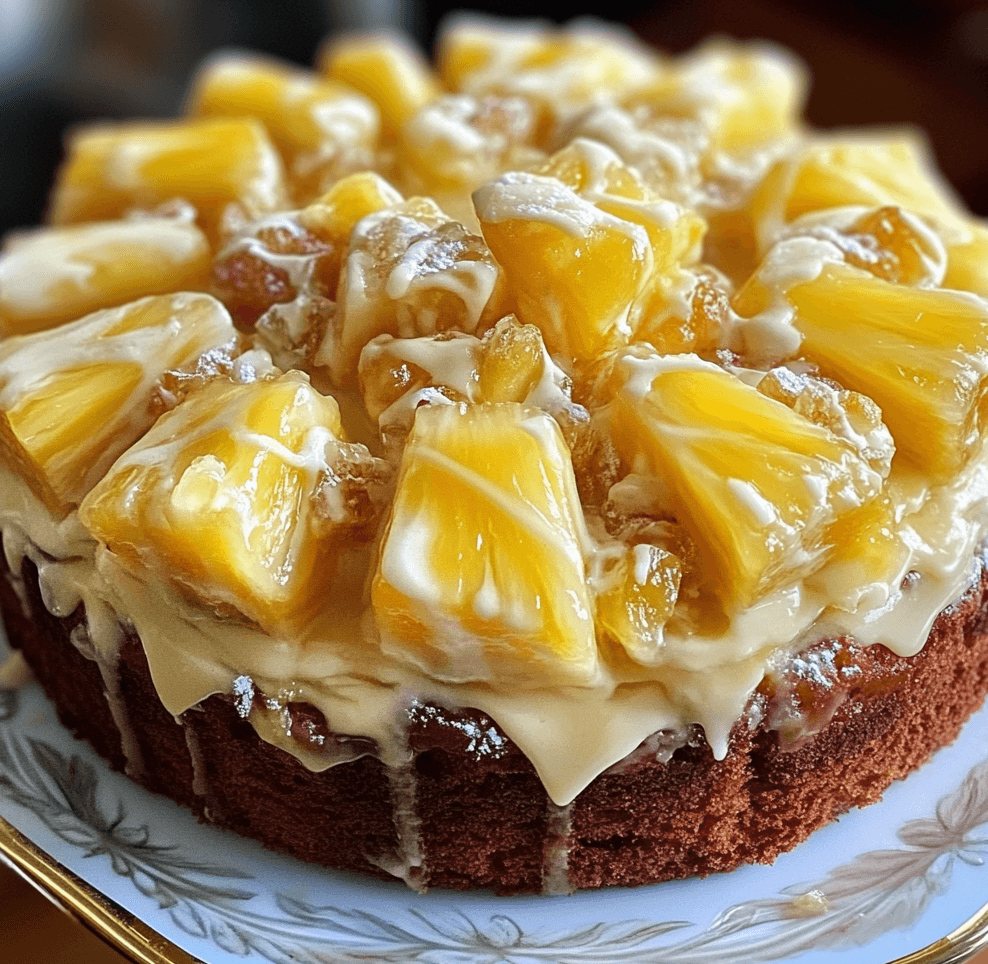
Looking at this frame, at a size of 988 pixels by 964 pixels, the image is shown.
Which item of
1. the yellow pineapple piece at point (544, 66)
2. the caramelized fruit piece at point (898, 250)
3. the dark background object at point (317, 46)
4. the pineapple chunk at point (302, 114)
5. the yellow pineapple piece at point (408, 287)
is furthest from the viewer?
the dark background object at point (317, 46)

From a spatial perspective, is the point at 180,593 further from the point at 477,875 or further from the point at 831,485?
the point at 831,485

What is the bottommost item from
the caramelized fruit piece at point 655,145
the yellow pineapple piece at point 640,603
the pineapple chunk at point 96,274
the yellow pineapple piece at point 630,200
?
the pineapple chunk at point 96,274

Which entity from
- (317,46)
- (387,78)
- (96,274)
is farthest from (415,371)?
(317,46)

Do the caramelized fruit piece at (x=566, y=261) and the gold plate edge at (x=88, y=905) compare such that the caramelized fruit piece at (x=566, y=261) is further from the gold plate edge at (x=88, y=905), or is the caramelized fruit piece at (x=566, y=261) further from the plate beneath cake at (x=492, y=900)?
the gold plate edge at (x=88, y=905)

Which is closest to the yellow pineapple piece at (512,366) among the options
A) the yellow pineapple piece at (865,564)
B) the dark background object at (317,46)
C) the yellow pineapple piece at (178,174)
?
the yellow pineapple piece at (865,564)

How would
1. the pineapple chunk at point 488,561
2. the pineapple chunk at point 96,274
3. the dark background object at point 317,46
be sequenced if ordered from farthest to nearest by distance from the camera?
the dark background object at point 317,46
the pineapple chunk at point 96,274
the pineapple chunk at point 488,561

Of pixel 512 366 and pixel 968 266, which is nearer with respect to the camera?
pixel 512 366

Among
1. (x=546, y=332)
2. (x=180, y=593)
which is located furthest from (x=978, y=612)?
(x=180, y=593)

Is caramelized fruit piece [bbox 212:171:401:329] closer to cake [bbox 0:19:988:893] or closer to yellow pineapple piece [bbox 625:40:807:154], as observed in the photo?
cake [bbox 0:19:988:893]

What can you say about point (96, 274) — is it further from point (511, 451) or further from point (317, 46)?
point (317, 46)
